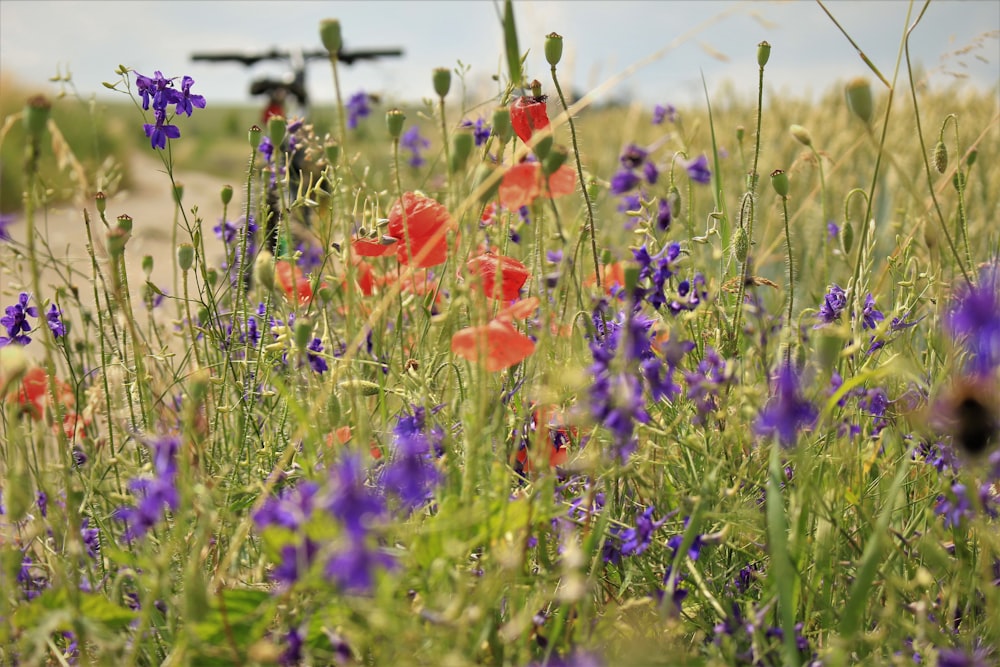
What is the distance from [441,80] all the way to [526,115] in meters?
0.22

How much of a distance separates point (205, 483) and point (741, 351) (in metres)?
0.88

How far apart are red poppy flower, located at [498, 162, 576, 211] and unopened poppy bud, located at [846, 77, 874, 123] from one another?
0.38 m

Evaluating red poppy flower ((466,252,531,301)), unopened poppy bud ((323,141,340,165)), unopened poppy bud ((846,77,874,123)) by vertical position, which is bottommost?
red poppy flower ((466,252,531,301))

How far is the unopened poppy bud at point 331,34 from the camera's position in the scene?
3.12ft

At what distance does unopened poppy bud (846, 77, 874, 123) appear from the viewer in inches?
34.6

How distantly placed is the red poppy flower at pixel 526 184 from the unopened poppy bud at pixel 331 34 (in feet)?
0.95

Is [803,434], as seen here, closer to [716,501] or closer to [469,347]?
[716,501]

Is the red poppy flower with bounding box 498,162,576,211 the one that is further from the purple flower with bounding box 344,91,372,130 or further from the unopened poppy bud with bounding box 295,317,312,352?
the purple flower with bounding box 344,91,372,130

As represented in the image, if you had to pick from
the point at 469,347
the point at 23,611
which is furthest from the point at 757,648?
the point at 23,611

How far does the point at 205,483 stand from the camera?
992 mm

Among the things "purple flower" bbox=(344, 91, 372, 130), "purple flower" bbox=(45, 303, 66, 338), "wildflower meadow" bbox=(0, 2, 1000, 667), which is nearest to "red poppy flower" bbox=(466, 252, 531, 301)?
"wildflower meadow" bbox=(0, 2, 1000, 667)

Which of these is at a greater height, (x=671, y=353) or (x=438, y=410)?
(x=671, y=353)

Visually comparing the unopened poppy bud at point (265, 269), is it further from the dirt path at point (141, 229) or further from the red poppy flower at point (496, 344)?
the dirt path at point (141, 229)

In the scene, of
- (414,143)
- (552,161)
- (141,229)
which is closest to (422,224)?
(552,161)
